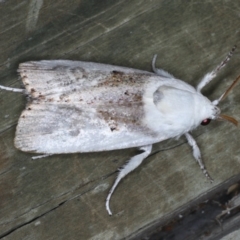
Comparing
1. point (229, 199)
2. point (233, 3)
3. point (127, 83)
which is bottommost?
point (229, 199)

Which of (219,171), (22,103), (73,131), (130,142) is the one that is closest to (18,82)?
(22,103)

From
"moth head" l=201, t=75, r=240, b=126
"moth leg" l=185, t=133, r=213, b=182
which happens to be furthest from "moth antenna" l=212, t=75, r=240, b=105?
"moth leg" l=185, t=133, r=213, b=182

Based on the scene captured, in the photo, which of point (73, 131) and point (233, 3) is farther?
point (233, 3)

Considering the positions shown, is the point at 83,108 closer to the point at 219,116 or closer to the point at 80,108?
the point at 80,108

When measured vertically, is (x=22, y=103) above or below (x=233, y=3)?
below

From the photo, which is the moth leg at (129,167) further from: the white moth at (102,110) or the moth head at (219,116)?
the moth head at (219,116)

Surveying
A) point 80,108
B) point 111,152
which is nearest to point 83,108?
point 80,108

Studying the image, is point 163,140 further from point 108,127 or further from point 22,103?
point 22,103
